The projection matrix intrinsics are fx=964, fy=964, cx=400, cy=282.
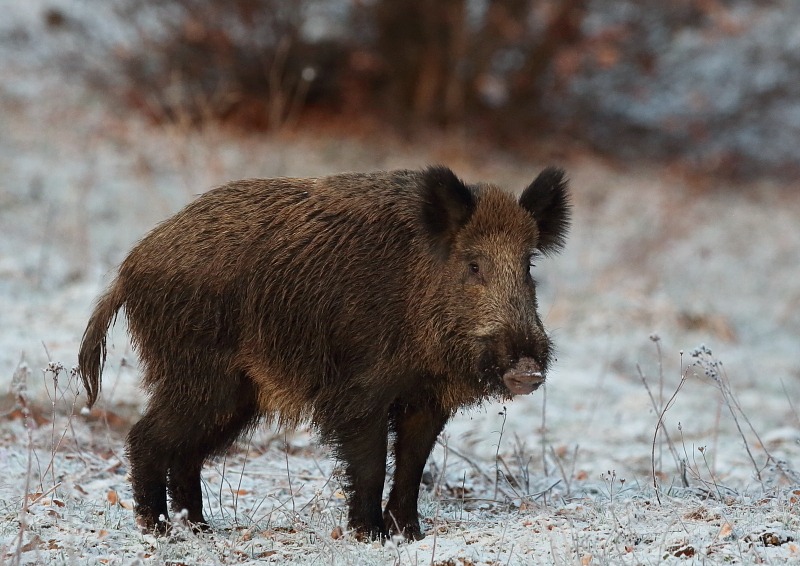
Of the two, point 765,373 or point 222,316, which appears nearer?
point 222,316

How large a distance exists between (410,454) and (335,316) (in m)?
0.74

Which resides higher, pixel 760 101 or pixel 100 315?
pixel 760 101

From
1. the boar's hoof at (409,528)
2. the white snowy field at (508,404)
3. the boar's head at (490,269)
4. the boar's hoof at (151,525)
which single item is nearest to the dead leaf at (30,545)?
the white snowy field at (508,404)

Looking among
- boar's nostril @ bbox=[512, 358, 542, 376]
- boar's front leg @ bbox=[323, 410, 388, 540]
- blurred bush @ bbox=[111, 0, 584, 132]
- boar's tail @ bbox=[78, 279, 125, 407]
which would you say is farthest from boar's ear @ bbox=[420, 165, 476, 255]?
blurred bush @ bbox=[111, 0, 584, 132]

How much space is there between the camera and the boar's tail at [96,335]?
15.4ft

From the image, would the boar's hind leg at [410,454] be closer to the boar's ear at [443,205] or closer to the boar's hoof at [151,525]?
the boar's ear at [443,205]

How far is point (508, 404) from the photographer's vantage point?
7867mm

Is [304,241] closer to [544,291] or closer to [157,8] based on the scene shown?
[544,291]

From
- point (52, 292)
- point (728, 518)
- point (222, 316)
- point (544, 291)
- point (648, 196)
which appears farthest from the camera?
point (648, 196)

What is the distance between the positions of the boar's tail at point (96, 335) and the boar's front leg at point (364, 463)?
1.24 meters

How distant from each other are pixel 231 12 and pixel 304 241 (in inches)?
433

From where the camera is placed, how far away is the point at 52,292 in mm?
9180

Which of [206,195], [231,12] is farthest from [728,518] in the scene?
[231,12]

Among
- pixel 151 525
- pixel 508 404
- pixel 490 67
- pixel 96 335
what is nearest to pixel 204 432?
pixel 151 525
